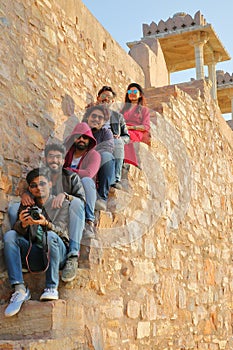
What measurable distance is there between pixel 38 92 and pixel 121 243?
1832 millimetres

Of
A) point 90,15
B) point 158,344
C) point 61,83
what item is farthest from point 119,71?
point 158,344

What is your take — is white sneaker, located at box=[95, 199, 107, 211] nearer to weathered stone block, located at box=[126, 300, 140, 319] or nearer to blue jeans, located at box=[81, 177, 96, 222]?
blue jeans, located at box=[81, 177, 96, 222]

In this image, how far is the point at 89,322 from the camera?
4.07 meters

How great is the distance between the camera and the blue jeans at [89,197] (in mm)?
4312

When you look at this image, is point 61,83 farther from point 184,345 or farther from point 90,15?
point 184,345

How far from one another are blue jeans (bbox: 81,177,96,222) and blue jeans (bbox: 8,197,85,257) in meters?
0.16

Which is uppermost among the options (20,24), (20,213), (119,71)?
(119,71)

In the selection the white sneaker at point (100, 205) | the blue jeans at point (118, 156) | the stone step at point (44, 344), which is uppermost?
the blue jeans at point (118, 156)

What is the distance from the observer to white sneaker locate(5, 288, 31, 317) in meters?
3.65

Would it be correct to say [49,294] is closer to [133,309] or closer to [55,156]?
[55,156]

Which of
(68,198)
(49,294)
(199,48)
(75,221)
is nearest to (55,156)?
(68,198)

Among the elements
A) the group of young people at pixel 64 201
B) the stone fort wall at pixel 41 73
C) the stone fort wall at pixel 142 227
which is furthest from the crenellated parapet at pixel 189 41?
the group of young people at pixel 64 201

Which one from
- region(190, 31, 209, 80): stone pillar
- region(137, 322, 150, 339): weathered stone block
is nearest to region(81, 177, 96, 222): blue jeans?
region(137, 322, 150, 339): weathered stone block

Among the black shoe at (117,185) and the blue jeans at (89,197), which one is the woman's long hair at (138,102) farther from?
the blue jeans at (89,197)
